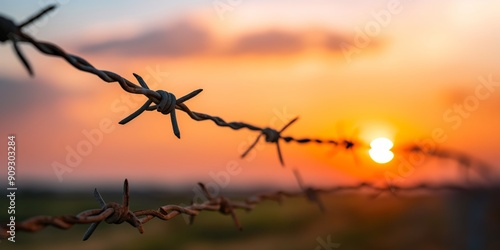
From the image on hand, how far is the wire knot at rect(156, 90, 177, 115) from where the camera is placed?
77.6 inches

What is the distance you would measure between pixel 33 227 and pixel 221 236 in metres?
14.5

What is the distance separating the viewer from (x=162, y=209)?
203 cm

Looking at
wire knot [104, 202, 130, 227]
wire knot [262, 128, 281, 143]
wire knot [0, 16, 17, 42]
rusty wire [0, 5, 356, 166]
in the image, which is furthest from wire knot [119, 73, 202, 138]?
wire knot [262, 128, 281, 143]

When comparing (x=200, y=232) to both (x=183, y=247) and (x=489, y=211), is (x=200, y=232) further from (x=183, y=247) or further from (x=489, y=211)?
(x=489, y=211)

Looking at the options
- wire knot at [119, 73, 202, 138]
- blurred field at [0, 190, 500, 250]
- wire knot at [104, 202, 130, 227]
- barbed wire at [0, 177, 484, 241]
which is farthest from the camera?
blurred field at [0, 190, 500, 250]

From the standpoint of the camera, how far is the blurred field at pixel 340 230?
347 cm

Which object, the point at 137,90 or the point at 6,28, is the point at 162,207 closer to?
the point at 137,90

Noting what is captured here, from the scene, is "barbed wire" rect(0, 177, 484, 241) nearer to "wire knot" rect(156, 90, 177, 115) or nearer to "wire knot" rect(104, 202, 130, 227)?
"wire knot" rect(104, 202, 130, 227)

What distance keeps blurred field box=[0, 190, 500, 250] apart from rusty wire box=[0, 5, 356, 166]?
79 centimetres

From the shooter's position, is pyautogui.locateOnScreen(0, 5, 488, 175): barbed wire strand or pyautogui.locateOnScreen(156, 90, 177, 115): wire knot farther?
pyautogui.locateOnScreen(156, 90, 177, 115): wire knot

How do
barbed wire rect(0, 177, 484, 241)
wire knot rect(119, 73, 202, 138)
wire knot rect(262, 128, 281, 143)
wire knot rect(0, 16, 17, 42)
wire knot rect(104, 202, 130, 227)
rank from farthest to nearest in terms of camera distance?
1. wire knot rect(262, 128, 281, 143)
2. wire knot rect(119, 73, 202, 138)
3. wire knot rect(104, 202, 130, 227)
4. barbed wire rect(0, 177, 484, 241)
5. wire knot rect(0, 16, 17, 42)

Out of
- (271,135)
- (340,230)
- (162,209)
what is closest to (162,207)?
(162,209)

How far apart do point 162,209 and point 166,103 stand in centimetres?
29


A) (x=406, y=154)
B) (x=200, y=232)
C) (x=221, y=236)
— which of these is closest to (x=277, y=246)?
(x=221, y=236)
